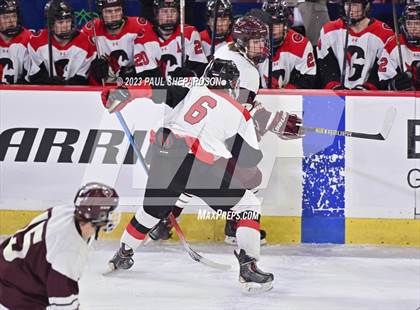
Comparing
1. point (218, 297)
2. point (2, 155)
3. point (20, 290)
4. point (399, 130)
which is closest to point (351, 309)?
point (218, 297)

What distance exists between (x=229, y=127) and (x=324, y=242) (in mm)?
Answer: 1285

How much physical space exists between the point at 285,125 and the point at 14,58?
174 cm

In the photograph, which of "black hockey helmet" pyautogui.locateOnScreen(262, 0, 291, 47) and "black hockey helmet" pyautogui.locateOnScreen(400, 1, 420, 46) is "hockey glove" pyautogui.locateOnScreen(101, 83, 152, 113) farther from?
"black hockey helmet" pyautogui.locateOnScreen(400, 1, 420, 46)

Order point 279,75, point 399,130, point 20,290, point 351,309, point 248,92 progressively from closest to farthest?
point 20,290, point 351,309, point 248,92, point 399,130, point 279,75

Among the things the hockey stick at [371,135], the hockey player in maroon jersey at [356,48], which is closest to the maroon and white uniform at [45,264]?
the hockey stick at [371,135]

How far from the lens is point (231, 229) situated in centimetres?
605

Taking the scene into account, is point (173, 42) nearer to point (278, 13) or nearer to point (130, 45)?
point (130, 45)

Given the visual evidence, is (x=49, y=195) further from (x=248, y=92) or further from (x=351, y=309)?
(x=351, y=309)

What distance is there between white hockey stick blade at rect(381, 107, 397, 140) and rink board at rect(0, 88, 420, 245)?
0.03 metres

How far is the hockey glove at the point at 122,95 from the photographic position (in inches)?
207

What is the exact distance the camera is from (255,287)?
5.20 metres

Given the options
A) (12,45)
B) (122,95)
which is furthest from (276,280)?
(12,45)

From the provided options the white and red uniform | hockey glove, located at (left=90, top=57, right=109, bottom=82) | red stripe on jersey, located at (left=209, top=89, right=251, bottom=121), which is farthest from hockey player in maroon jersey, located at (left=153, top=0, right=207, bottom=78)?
red stripe on jersey, located at (left=209, top=89, right=251, bottom=121)

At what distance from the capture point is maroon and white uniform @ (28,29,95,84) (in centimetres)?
642
